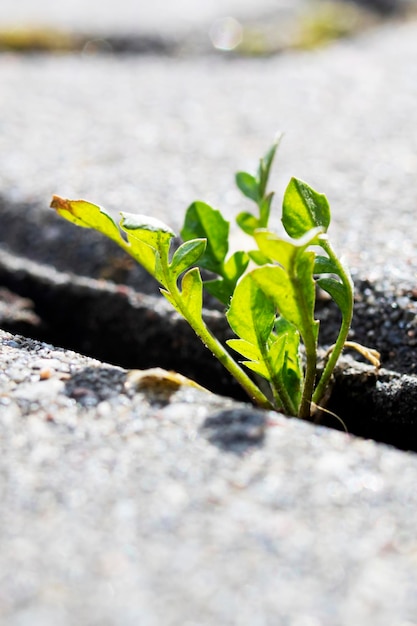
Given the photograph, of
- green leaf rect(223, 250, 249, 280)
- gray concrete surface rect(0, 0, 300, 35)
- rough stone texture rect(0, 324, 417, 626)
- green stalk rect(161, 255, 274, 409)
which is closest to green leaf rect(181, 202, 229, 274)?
green leaf rect(223, 250, 249, 280)

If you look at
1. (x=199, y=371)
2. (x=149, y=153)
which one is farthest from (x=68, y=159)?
(x=199, y=371)

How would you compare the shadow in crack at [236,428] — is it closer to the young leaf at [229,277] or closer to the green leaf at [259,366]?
the green leaf at [259,366]

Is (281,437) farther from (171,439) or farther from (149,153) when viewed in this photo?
(149,153)

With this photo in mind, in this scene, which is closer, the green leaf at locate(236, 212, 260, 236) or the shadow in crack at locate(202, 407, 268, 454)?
the shadow in crack at locate(202, 407, 268, 454)

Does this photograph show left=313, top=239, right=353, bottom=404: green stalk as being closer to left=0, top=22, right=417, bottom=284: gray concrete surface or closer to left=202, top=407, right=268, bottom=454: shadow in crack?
left=202, top=407, right=268, bottom=454: shadow in crack

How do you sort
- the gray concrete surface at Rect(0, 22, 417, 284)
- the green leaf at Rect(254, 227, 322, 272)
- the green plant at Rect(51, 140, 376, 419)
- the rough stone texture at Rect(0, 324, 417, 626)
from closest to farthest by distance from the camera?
the rough stone texture at Rect(0, 324, 417, 626)
the green leaf at Rect(254, 227, 322, 272)
the green plant at Rect(51, 140, 376, 419)
the gray concrete surface at Rect(0, 22, 417, 284)

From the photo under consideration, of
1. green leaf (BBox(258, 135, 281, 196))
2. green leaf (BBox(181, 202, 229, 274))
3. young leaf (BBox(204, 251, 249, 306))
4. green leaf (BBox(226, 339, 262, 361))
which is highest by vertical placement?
green leaf (BBox(258, 135, 281, 196))

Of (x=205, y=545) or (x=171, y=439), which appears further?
(x=171, y=439)
